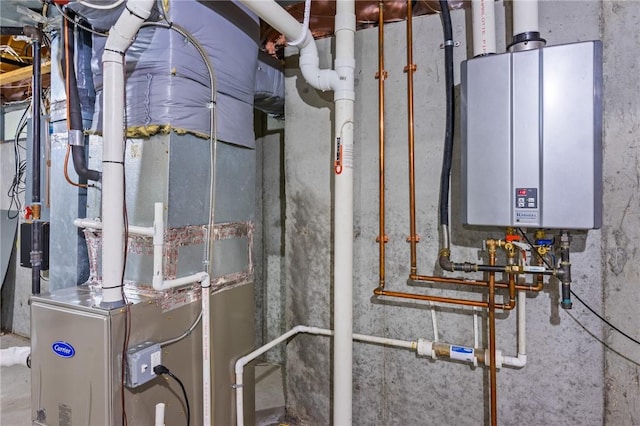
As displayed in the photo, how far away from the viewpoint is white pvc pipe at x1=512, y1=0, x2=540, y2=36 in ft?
4.53

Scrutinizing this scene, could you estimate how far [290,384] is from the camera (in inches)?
80.9

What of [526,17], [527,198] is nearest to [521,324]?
[527,198]

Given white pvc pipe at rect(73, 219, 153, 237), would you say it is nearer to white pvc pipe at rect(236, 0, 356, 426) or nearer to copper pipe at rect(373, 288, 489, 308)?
white pvc pipe at rect(236, 0, 356, 426)

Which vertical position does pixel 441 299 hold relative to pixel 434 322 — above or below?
above

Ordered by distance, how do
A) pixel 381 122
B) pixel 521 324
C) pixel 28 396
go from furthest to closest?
pixel 28 396
pixel 381 122
pixel 521 324

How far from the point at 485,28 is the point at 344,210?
38.1 inches

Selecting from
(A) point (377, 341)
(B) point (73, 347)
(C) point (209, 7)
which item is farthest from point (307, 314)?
(C) point (209, 7)

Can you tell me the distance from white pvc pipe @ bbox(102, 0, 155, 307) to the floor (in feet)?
4.42

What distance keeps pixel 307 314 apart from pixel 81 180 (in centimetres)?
131

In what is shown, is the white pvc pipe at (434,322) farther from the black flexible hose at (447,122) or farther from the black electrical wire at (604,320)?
the black electrical wire at (604,320)

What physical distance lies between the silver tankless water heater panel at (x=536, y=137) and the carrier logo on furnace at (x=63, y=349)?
1543 mm

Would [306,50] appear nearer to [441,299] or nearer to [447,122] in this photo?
[447,122]

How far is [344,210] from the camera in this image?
163cm

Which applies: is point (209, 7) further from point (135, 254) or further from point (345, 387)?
point (345, 387)
